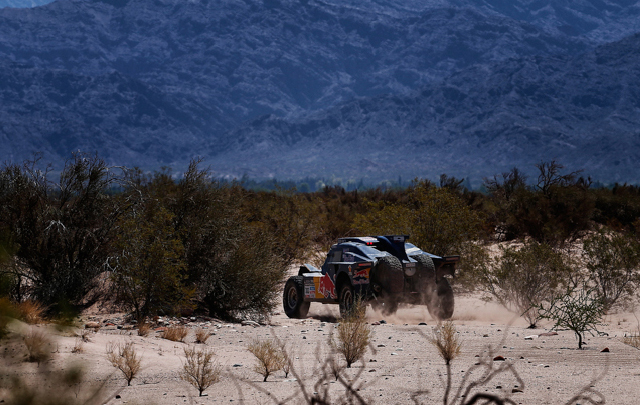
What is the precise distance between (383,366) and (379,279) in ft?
17.6

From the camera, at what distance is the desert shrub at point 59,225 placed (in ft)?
48.9

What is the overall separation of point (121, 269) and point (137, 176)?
493 cm

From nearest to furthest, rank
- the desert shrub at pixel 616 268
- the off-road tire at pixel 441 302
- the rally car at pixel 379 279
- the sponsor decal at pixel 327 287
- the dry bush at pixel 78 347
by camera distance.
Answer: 1. the dry bush at pixel 78 347
2. the rally car at pixel 379 279
3. the off-road tire at pixel 441 302
4. the sponsor decal at pixel 327 287
5. the desert shrub at pixel 616 268

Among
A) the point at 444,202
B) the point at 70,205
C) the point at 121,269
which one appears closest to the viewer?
the point at 121,269

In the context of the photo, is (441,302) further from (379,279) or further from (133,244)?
(133,244)

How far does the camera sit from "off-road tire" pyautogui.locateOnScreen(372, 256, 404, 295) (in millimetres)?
14938

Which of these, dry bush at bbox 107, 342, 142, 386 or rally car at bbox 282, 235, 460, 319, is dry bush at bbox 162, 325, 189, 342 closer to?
dry bush at bbox 107, 342, 142, 386

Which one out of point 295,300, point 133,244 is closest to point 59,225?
point 133,244

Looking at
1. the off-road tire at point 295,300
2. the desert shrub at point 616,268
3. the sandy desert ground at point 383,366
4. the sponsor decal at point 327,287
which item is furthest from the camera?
the desert shrub at point 616,268

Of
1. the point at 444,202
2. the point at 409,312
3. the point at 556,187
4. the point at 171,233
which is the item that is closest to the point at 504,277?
the point at 409,312

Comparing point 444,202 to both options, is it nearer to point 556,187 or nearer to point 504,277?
point 504,277

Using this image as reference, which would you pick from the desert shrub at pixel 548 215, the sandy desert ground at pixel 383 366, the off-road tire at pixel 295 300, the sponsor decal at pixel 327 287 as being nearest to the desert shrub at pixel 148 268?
the sandy desert ground at pixel 383 366

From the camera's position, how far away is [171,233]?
14.7m

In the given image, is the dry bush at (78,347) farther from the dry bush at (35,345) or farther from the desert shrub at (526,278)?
the desert shrub at (526,278)
